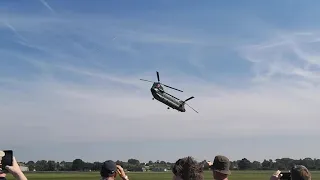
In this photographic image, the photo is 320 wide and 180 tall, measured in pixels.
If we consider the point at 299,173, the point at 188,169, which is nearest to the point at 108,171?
the point at 188,169

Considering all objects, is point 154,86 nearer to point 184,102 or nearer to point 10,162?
point 184,102

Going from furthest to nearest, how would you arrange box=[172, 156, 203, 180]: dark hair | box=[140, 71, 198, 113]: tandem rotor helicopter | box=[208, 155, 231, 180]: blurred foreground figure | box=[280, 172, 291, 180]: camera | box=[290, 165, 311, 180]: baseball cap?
box=[140, 71, 198, 113]: tandem rotor helicopter, box=[280, 172, 291, 180]: camera, box=[208, 155, 231, 180]: blurred foreground figure, box=[290, 165, 311, 180]: baseball cap, box=[172, 156, 203, 180]: dark hair

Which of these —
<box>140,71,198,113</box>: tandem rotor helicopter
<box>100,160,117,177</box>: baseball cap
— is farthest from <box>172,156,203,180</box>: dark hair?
<box>140,71,198,113</box>: tandem rotor helicopter

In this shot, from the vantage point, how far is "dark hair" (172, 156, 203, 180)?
5.16m

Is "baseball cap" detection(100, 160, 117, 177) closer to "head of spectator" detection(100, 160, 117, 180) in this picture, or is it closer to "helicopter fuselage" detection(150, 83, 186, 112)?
"head of spectator" detection(100, 160, 117, 180)

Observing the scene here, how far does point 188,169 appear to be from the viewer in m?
5.18

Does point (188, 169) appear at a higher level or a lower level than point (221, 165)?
lower

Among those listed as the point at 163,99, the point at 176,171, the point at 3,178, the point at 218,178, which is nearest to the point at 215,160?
the point at 218,178

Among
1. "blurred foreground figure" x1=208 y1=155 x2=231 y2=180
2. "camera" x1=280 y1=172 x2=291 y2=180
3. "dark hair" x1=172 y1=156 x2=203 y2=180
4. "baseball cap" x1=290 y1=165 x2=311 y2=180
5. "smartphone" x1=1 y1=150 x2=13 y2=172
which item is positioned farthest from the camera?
"camera" x1=280 y1=172 x2=291 y2=180

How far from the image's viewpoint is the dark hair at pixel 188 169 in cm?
516

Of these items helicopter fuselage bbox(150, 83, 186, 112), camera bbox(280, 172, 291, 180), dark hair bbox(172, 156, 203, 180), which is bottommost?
dark hair bbox(172, 156, 203, 180)

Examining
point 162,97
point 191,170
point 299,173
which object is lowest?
point 191,170

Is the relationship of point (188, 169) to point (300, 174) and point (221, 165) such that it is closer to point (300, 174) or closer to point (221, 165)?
point (221, 165)

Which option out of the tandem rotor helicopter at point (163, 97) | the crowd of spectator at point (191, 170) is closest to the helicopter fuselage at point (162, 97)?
the tandem rotor helicopter at point (163, 97)
